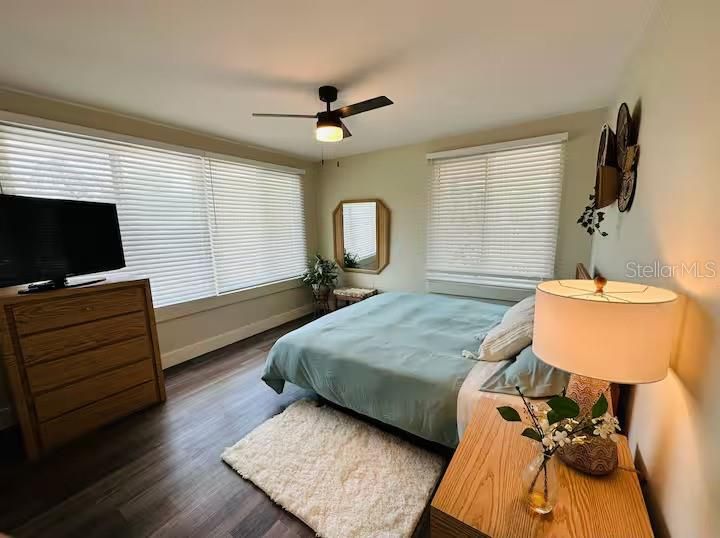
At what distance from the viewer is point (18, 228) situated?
1816mm

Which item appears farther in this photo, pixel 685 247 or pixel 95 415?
pixel 95 415

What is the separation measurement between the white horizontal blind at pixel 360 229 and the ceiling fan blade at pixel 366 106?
2054 millimetres

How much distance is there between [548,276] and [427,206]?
1571 mm

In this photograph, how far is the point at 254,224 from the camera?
3871mm

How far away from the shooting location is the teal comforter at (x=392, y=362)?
1.63 meters

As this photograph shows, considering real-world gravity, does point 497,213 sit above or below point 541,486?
above

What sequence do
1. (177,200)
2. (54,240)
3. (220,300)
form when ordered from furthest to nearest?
1. (220,300)
2. (177,200)
3. (54,240)

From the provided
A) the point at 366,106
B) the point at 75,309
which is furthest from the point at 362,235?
the point at 75,309

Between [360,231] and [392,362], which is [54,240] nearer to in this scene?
[392,362]

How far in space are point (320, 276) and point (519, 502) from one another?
378 centimetres

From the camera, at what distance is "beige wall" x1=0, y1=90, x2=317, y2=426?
231 centimetres

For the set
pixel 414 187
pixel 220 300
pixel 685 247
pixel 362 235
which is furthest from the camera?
pixel 362 235

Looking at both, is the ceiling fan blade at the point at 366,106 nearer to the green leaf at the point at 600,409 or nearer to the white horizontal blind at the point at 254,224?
the green leaf at the point at 600,409

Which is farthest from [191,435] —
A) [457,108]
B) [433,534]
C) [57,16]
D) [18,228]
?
[457,108]
